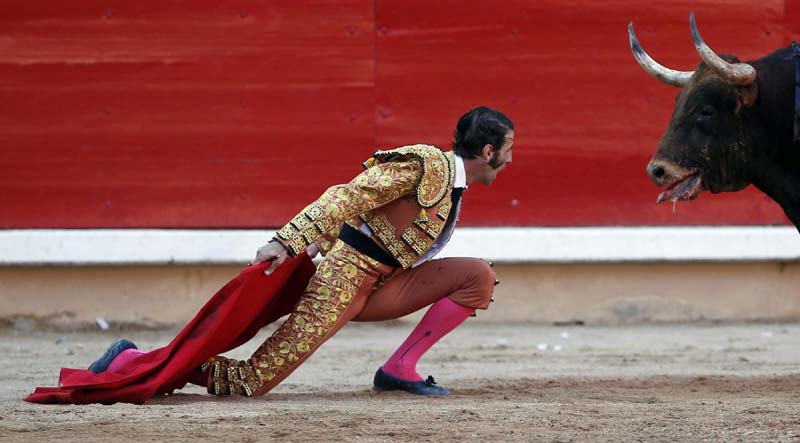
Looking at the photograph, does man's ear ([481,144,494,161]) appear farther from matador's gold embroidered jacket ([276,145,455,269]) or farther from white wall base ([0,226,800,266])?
white wall base ([0,226,800,266])

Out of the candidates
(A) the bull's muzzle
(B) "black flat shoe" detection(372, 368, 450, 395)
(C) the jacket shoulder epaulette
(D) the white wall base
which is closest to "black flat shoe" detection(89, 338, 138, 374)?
(B) "black flat shoe" detection(372, 368, 450, 395)

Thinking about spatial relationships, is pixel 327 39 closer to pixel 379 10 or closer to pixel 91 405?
pixel 379 10

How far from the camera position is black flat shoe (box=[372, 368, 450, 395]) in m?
4.86

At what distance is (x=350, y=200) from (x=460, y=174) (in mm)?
430

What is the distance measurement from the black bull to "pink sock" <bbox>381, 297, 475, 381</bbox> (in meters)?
0.83

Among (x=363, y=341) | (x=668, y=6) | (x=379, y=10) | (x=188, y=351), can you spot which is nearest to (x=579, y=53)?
(x=668, y=6)

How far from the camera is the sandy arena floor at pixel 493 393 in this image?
3.88m

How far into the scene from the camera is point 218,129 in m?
7.47

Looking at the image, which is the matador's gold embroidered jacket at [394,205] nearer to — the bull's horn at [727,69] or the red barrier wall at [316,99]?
the bull's horn at [727,69]

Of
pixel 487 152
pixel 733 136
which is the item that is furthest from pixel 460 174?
pixel 733 136

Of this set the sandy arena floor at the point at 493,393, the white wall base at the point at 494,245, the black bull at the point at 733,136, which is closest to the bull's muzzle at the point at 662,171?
the black bull at the point at 733,136

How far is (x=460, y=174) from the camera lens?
4.73m

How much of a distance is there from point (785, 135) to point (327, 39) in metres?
3.30

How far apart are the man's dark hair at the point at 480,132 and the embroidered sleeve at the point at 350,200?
192 mm
